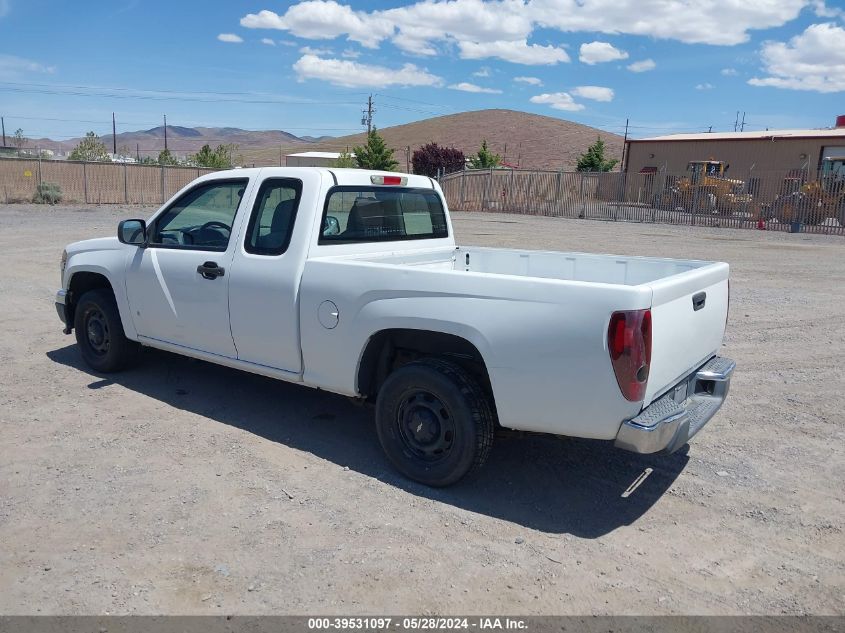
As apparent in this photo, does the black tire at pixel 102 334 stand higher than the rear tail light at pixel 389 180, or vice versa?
the rear tail light at pixel 389 180

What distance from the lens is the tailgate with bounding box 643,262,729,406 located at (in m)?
3.79

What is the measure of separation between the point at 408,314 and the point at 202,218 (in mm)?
2491

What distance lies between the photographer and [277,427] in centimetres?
542

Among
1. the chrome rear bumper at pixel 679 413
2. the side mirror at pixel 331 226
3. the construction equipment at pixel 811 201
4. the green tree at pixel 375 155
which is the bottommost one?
the chrome rear bumper at pixel 679 413

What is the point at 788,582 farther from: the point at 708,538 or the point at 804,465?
the point at 804,465

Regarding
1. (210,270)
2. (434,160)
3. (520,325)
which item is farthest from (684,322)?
(434,160)

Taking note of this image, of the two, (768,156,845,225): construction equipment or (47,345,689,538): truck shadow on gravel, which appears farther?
(768,156,845,225): construction equipment

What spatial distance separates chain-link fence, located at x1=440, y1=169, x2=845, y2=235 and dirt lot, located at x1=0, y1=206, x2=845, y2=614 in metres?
24.3

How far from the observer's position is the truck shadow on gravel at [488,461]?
167 inches

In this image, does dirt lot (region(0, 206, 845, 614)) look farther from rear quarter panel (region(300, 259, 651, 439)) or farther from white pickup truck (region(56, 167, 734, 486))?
rear quarter panel (region(300, 259, 651, 439))

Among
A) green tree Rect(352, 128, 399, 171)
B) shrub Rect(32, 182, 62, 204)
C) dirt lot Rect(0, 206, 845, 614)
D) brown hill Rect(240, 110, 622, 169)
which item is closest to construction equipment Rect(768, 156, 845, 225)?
dirt lot Rect(0, 206, 845, 614)

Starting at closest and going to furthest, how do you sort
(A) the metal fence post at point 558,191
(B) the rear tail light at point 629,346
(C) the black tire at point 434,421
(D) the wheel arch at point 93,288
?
(B) the rear tail light at point 629,346 < (C) the black tire at point 434,421 < (D) the wheel arch at point 93,288 < (A) the metal fence post at point 558,191

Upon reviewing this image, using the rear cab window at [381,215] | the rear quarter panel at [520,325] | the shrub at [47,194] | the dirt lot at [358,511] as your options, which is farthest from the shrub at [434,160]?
the rear quarter panel at [520,325]

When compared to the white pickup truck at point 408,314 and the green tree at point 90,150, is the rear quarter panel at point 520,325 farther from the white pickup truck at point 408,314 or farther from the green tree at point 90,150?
the green tree at point 90,150
